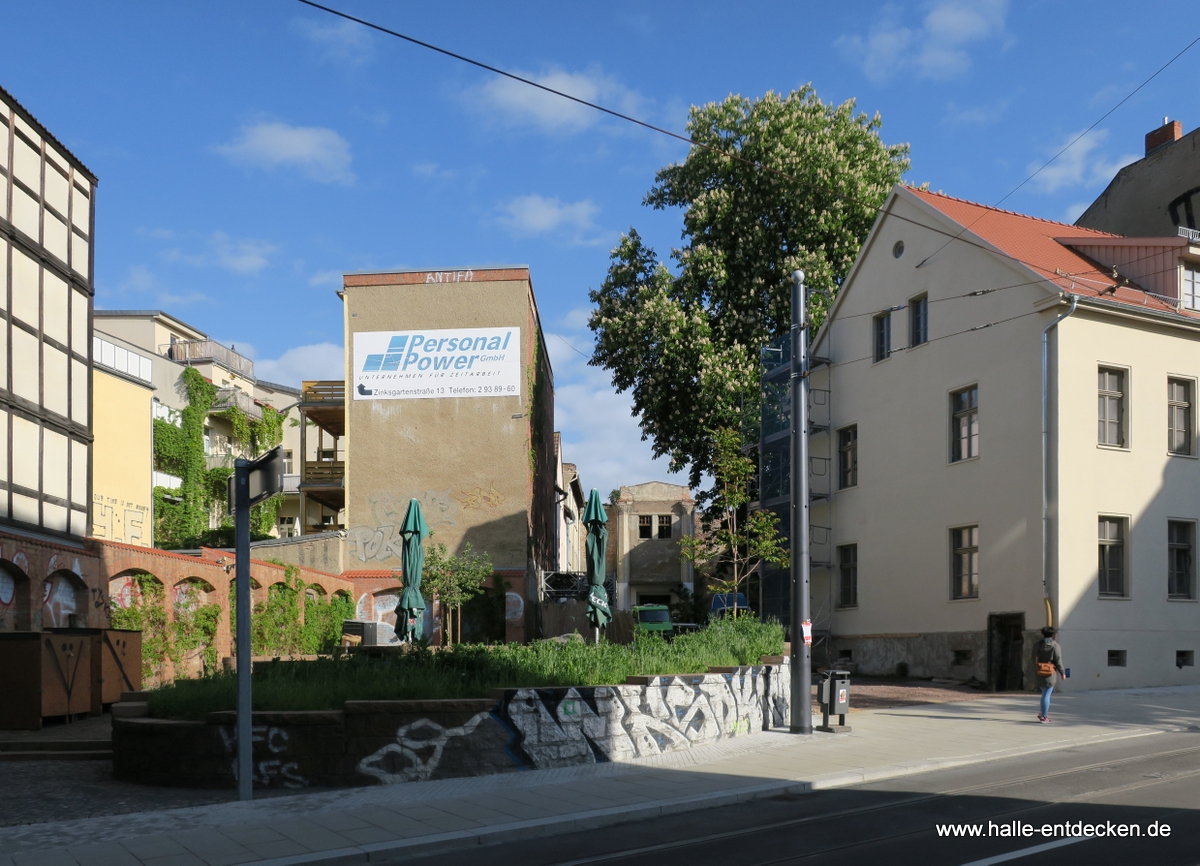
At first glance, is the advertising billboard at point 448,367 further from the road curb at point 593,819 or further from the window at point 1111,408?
the road curb at point 593,819

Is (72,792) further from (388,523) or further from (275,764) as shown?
(388,523)

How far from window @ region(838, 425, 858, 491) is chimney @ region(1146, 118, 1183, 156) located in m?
14.4

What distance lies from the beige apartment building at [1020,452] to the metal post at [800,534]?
8.20 meters

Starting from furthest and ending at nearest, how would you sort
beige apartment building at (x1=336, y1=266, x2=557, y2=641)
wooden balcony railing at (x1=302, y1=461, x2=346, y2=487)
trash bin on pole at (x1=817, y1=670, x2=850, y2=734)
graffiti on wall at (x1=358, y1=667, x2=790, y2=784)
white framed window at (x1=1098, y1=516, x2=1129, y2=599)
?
wooden balcony railing at (x1=302, y1=461, x2=346, y2=487), beige apartment building at (x1=336, y1=266, x2=557, y2=641), white framed window at (x1=1098, y1=516, x2=1129, y2=599), trash bin on pole at (x1=817, y1=670, x2=850, y2=734), graffiti on wall at (x1=358, y1=667, x2=790, y2=784)

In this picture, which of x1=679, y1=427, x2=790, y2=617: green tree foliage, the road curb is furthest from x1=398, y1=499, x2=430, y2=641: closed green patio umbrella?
the road curb

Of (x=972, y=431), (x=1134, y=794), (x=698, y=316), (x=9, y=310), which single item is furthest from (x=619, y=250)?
(x=1134, y=794)

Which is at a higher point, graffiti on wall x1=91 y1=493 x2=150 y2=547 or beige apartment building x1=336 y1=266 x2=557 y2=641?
beige apartment building x1=336 y1=266 x2=557 y2=641

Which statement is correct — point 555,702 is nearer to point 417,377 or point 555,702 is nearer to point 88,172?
point 88,172

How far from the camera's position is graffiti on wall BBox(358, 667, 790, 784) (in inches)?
452

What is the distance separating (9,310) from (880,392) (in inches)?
794

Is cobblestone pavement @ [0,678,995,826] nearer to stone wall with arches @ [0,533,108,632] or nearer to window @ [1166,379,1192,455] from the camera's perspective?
Answer: stone wall with arches @ [0,533,108,632]

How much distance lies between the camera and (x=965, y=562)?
83.9ft

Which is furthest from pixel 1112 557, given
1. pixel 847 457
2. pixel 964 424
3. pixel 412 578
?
pixel 412 578

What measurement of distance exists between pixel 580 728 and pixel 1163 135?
31.4 metres
